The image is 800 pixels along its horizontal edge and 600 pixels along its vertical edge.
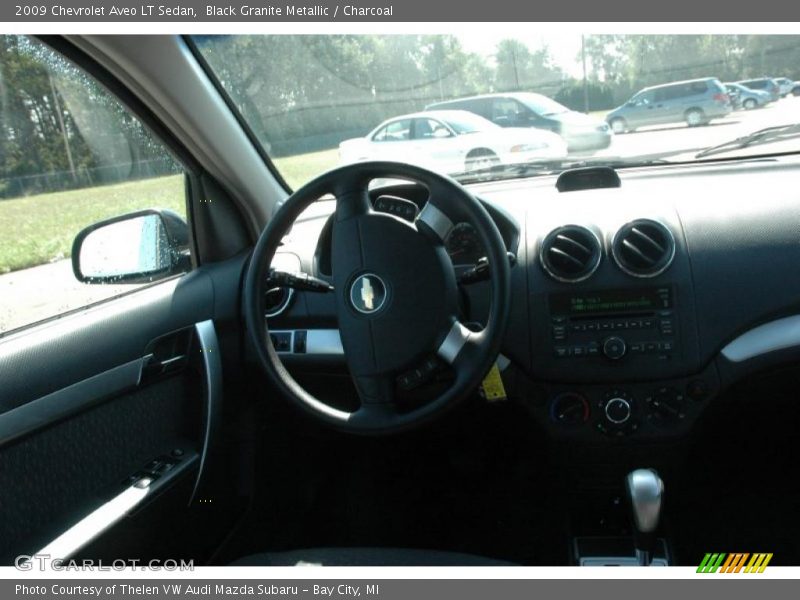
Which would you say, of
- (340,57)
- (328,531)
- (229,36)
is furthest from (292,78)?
(328,531)

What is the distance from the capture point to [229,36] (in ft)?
7.63

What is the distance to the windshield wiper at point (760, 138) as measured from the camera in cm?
263

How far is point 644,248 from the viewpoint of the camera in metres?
2.38

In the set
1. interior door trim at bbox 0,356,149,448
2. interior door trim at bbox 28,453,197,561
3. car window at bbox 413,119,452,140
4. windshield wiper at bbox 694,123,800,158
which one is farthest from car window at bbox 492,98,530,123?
interior door trim at bbox 28,453,197,561

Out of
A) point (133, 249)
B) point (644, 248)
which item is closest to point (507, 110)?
point (644, 248)

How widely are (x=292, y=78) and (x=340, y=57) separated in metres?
0.24

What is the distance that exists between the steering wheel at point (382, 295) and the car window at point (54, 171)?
0.64 meters

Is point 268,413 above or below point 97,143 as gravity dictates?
below

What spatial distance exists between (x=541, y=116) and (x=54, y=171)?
1.71 meters

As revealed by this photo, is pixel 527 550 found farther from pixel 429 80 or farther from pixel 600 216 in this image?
pixel 429 80

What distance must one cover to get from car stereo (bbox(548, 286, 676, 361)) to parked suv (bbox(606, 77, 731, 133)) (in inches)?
27.6

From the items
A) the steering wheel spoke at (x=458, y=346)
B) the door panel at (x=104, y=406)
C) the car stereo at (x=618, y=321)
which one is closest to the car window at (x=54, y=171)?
the door panel at (x=104, y=406)

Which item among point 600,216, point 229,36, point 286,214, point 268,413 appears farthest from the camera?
point 268,413

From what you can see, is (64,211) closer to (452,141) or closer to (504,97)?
(452,141)
